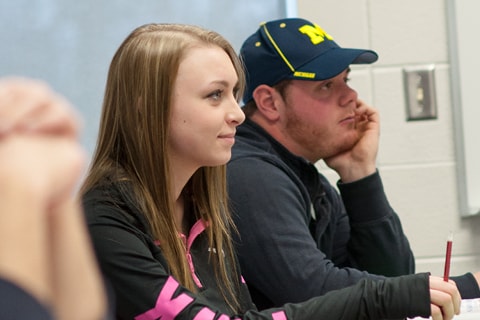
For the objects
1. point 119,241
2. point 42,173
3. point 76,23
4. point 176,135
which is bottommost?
point 119,241

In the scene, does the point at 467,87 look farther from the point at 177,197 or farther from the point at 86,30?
the point at 177,197

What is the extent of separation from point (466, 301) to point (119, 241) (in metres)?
0.73

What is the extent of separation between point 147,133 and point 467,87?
4.71 ft

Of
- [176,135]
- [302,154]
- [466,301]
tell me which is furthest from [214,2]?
[466,301]

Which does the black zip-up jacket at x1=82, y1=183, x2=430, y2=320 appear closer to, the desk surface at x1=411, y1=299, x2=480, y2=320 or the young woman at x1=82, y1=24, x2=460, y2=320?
the young woman at x1=82, y1=24, x2=460, y2=320

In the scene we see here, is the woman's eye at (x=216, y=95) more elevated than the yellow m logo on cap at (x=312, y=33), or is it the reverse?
the yellow m logo on cap at (x=312, y=33)

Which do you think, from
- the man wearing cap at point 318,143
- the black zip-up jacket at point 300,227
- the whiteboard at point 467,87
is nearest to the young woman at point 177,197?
the black zip-up jacket at point 300,227

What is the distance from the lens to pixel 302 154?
222 cm

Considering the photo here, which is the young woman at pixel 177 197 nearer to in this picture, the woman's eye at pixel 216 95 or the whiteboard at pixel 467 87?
the woman's eye at pixel 216 95

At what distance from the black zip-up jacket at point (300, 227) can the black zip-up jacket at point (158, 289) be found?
279 millimetres

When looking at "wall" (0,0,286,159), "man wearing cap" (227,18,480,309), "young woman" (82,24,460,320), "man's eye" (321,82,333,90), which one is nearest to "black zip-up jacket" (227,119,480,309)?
"man wearing cap" (227,18,480,309)

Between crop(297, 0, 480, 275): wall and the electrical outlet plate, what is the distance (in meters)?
0.02

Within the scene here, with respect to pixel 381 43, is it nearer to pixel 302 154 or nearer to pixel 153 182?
pixel 302 154

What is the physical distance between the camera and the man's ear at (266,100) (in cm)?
217
